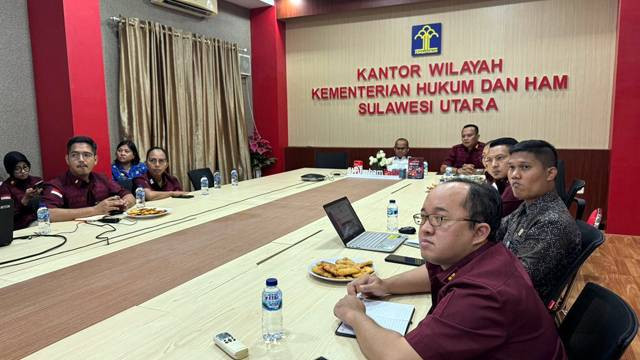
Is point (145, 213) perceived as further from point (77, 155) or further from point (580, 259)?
point (580, 259)

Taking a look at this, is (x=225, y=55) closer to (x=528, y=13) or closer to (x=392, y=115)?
(x=392, y=115)

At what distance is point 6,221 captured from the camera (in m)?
2.07

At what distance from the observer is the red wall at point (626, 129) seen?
435 centimetres

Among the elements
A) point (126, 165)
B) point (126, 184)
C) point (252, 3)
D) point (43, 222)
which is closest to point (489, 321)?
point (43, 222)

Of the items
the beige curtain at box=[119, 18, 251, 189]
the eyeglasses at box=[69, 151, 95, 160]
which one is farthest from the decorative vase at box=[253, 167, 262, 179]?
the eyeglasses at box=[69, 151, 95, 160]

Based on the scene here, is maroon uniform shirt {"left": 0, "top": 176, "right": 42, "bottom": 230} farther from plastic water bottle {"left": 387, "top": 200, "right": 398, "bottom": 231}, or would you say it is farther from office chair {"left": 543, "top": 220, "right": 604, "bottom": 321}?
office chair {"left": 543, "top": 220, "right": 604, "bottom": 321}

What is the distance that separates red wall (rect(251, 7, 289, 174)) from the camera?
6547 millimetres

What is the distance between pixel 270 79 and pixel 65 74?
3.22 meters

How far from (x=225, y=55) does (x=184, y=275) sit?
4.83 m

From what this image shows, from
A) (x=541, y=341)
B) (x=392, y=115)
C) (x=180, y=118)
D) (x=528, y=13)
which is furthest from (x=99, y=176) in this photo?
(x=528, y=13)

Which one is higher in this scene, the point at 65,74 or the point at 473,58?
the point at 473,58

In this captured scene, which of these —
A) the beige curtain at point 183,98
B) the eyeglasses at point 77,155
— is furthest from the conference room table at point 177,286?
the beige curtain at point 183,98

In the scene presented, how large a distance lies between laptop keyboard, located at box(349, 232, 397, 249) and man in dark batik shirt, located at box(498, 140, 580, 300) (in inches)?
20.0

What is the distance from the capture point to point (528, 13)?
5.39 m
